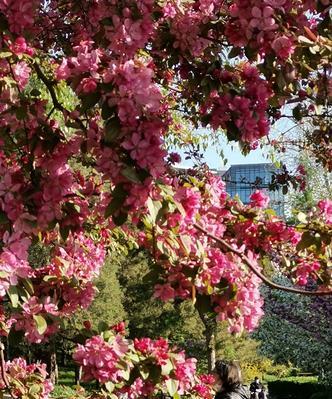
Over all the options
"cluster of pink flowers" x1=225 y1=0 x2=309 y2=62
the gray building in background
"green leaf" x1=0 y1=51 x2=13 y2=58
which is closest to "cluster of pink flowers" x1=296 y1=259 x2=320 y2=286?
the gray building in background

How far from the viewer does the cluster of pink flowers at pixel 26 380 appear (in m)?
3.33

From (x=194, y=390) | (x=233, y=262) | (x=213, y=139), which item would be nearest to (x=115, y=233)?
(x=194, y=390)

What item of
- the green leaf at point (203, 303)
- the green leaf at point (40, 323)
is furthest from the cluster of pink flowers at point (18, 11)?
the green leaf at point (203, 303)

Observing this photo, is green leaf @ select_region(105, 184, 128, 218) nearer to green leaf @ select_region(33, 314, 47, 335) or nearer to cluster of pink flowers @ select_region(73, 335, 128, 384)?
green leaf @ select_region(33, 314, 47, 335)

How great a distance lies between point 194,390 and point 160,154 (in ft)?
7.53

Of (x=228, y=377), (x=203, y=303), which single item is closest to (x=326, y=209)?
(x=203, y=303)

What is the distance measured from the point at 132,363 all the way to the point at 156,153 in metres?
1.14

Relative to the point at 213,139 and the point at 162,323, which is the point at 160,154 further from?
the point at 162,323

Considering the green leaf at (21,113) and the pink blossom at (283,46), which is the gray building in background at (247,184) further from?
the green leaf at (21,113)

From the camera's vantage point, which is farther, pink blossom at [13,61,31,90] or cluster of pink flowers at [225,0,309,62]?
pink blossom at [13,61,31,90]

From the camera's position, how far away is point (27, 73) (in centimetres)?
237

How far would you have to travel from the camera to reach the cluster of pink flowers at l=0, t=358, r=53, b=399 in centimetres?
333

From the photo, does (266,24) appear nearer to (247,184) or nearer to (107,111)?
(107,111)

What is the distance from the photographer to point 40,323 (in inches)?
89.0
